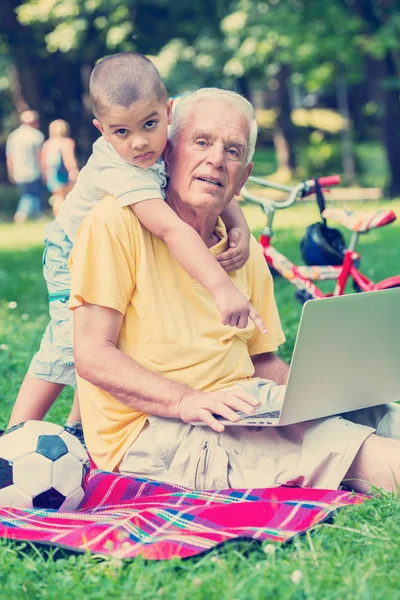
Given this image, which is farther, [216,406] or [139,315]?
[139,315]

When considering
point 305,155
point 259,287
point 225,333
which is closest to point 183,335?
point 225,333

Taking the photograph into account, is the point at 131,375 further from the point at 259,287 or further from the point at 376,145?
the point at 376,145

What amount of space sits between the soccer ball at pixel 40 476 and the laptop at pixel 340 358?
53 cm

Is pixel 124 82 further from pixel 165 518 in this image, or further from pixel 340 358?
pixel 165 518

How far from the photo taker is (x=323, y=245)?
630 centimetres

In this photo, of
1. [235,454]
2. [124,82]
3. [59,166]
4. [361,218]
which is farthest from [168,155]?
[59,166]

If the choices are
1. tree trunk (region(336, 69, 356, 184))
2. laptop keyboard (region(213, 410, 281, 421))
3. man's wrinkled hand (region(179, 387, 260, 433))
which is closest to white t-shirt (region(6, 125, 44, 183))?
tree trunk (region(336, 69, 356, 184))

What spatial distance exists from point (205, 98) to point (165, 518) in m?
1.39

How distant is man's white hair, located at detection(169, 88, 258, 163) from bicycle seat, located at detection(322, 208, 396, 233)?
2711 millimetres

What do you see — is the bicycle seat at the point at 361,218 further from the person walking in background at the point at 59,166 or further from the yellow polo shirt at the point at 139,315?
the person walking in background at the point at 59,166

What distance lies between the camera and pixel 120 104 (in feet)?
10.6

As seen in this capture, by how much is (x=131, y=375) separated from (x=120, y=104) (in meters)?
0.88

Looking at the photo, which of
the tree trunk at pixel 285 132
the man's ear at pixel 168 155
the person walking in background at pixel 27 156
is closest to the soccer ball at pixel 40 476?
the man's ear at pixel 168 155

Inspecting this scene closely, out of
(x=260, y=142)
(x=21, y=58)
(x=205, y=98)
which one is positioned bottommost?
(x=260, y=142)
